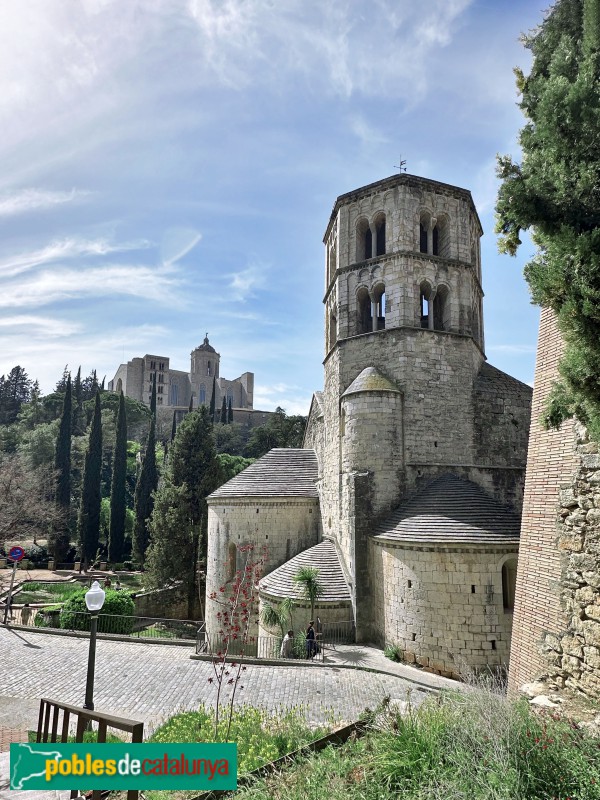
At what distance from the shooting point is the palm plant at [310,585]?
51.0 ft

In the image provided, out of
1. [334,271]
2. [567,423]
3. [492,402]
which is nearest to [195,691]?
[567,423]

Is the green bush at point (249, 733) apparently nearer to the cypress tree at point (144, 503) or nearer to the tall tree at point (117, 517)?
the cypress tree at point (144, 503)

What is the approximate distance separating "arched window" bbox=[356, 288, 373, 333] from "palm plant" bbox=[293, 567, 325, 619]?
953cm

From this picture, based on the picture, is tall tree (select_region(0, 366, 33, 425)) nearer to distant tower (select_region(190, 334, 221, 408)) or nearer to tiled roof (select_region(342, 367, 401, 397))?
distant tower (select_region(190, 334, 221, 408))

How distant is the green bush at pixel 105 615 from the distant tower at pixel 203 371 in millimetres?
84847

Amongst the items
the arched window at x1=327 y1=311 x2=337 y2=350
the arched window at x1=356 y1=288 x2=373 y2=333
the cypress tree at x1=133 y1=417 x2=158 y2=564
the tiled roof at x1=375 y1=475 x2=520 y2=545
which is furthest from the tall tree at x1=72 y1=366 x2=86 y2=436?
the tiled roof at x1=375 y1=475 x2=520 y2=545

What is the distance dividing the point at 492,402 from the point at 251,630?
43.3ft

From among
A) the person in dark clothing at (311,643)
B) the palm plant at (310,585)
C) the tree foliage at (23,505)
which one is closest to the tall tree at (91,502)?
the tree foliage at (23,505)

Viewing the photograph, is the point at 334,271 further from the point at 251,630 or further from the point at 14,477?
the point at 14,477

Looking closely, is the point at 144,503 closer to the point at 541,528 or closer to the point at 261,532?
the point at 261,532

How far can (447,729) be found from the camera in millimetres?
5465

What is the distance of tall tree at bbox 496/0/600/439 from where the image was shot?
520cm

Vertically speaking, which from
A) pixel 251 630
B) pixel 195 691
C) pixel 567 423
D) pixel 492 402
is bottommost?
pixel 251 630

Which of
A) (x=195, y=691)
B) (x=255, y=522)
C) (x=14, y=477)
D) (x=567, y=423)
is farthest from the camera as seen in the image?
(x=14, y=477)
